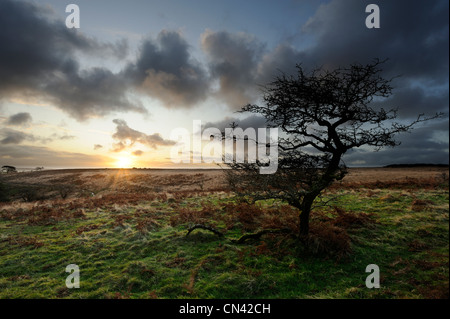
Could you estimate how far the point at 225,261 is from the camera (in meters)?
7.95

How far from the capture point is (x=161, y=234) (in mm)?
11320

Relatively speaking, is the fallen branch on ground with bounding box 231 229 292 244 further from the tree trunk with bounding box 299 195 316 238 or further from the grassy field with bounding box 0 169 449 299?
the tree trunk with bounding box 299 195 316 238

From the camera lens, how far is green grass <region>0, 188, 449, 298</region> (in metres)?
6.18

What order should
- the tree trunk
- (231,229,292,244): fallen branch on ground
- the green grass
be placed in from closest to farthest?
the green grass
the tree trunk
(231,229,292,244): fallen branch on ground

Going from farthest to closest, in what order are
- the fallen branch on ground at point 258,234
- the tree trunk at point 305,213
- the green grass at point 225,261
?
1. the fallen branch on ground at point 258,234
2. the tree trunk at point 305,213
3. the green grass at point 225,261

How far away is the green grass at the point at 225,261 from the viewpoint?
618 centimetres

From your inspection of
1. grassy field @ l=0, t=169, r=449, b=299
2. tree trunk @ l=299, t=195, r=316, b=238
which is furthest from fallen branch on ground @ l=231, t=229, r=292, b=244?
tree trunk @ l=299, t=195, r=316, b=238

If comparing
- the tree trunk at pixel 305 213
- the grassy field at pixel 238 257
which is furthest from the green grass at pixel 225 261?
the tree trunk at pixel 305 213

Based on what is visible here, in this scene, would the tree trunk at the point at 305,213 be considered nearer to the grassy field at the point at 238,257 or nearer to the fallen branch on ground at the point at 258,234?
the grassy field at the point at 238,257

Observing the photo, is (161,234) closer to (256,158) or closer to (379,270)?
(256,158)

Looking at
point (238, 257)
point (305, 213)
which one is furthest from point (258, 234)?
point (305, 213)

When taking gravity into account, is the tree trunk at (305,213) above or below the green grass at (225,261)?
above

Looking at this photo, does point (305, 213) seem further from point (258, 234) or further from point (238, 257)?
point (238, 257)
